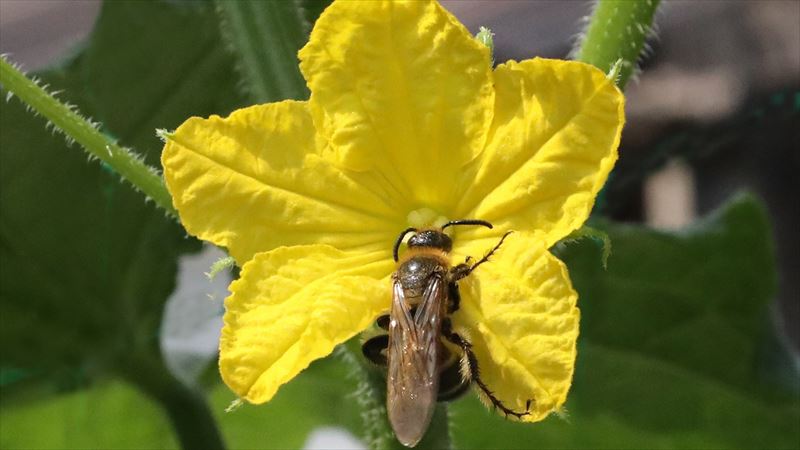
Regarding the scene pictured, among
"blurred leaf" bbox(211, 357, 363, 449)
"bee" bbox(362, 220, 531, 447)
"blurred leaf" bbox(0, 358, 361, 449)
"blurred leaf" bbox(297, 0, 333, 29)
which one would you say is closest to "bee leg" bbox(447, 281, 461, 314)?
"bee" bbox(362, 220, 531, 447)

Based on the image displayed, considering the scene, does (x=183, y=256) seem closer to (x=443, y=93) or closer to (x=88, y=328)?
(x=88, y=328)

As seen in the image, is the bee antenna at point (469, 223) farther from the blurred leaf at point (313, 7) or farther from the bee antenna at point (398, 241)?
the blurred leaf at point (313, 7)

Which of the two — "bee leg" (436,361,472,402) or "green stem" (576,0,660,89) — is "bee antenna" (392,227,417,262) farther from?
"green stem" (576,0,660,89)

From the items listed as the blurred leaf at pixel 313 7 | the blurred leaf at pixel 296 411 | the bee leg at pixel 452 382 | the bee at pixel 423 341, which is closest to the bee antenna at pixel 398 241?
the bee at pixel 423 341

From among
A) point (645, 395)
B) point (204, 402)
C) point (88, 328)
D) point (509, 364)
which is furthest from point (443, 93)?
point (645, 395)

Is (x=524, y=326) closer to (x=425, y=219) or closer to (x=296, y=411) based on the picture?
(x=425, y=219)

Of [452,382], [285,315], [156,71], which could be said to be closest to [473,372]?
[452,382]
